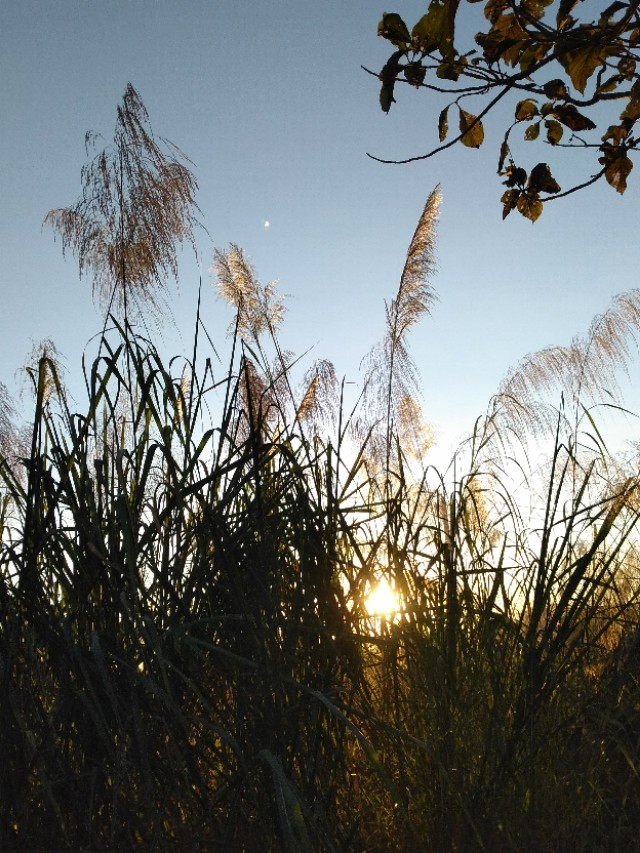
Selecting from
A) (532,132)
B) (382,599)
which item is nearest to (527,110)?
(532,132)

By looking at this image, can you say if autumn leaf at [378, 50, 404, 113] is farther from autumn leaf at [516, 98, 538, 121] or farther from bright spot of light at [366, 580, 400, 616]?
bright spot of light at [366, 580, 400, 616]

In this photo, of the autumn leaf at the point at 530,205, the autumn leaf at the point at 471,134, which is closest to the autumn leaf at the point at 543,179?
the autumn leaf at the point at 530,205

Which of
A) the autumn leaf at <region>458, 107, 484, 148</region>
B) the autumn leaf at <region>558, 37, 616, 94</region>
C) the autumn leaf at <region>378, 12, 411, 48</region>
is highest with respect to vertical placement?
the autumn leaf at <region>378, 12, 411, 48</region>

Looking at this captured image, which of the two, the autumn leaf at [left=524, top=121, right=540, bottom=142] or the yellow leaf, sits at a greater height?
the autumn leaf at [left=524, top=121, right=540, bottom=142]

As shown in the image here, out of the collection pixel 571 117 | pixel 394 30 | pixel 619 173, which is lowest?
pixel 619 173

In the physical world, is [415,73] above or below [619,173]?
above

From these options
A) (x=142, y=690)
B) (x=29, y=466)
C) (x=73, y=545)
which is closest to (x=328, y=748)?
(x=142, y=690)

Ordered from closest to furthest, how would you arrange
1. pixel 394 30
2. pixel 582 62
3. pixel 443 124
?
pixel 582 62 → pixel 394 30 → pixel 443 124

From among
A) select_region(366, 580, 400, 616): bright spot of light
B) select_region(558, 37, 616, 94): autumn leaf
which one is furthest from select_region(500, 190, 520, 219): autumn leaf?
select_region(366, 580, 400, 616): bright spot of light

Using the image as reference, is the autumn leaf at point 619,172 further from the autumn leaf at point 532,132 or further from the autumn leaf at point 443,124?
the autumn leaf at point 443,124

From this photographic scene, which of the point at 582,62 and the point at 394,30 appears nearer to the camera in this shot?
the point at 582,62

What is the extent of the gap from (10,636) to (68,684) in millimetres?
182

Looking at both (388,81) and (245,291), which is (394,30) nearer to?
(388,81)

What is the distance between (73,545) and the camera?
1400 mm
